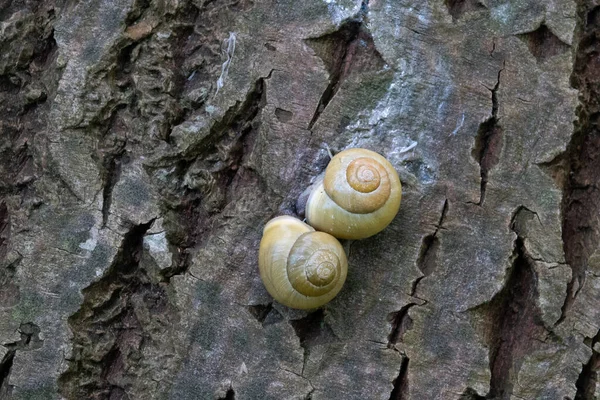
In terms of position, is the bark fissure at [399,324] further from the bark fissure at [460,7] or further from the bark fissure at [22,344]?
the bark fissure at [22,344]

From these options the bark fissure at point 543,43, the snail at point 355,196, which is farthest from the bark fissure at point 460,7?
the snail at point 355,196

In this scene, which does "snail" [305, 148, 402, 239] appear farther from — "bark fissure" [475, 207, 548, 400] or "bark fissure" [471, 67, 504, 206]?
"bark fissure" [475, 207, 548, 400]

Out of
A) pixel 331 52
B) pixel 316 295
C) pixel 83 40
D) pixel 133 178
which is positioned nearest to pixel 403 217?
pixel 316 295

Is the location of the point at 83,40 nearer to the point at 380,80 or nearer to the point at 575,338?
the point at 380,80

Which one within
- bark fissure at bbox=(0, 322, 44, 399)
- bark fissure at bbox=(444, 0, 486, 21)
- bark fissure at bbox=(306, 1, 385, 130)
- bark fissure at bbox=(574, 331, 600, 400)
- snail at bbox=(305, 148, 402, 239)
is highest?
bark fissure at bbox=(444, 0, 486, 21)

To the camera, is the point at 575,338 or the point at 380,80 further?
the point at 380,80

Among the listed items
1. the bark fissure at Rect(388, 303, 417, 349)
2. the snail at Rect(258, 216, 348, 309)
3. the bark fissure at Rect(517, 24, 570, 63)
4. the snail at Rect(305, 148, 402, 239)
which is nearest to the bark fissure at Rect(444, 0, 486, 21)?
the bark fissure at Rect(517, 24, 570, 63)

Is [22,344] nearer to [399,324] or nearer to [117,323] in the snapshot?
[117,323]

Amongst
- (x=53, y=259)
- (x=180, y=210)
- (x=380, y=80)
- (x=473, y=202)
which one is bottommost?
(x=53, y=259)
